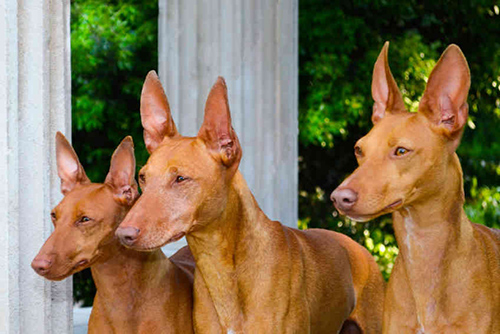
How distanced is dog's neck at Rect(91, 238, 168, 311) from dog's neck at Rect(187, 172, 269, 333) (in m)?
0.32

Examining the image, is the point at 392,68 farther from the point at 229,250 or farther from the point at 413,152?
the point at 413,152

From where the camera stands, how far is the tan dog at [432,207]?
282cm

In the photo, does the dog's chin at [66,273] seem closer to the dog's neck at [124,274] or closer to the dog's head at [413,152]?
the dog's neck at [124,274]

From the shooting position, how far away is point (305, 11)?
34.4 ft

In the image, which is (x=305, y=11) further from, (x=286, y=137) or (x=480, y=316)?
(x=480, y=316)

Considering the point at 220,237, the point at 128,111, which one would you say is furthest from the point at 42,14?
the point at 128,111

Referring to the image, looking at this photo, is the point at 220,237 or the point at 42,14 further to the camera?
the point at 42,14

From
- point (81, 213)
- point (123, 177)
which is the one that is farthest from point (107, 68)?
point (81, 213)

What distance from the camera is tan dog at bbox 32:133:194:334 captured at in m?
3.30

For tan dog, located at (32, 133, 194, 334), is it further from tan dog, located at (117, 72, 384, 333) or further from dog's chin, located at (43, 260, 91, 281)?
tan dog, located at (117, 72, 384, 333)

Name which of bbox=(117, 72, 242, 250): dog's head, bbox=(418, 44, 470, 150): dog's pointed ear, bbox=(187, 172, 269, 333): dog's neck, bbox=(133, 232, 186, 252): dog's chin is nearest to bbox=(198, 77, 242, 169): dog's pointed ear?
bbox=(117, 72, 242, 250): dog's head

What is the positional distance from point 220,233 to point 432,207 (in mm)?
856

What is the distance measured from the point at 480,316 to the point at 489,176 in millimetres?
7894

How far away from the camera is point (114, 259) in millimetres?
3441
